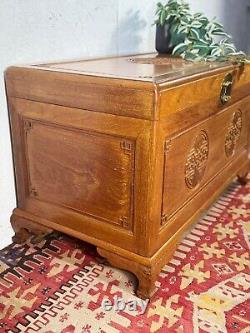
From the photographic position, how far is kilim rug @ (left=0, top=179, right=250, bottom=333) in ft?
3.16

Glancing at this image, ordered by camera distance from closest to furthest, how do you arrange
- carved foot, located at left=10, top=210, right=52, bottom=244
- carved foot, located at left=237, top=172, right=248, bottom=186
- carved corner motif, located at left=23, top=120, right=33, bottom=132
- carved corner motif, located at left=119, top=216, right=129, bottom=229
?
carved corner motif, located at left=119, top=216, right=129, bottom=229
carved corner motif, located at left=23, top=120, right=33, bottom=132
carved foot, located at left=10, top=210, right=52, bottom=244
carved foot, located at left=237, top=172, right=248, bottom=186

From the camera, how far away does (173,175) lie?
1.05 m

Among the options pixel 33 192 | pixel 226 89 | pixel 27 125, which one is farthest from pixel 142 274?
pixel 226 89

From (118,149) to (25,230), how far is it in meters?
0.55

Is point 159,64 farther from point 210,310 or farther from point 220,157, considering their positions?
point 210,310

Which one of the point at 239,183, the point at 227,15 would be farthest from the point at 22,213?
the point at 227,15

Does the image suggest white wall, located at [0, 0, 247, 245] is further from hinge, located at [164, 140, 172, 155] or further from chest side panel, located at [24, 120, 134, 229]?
hinge, located at [164, 140, 172, 155]

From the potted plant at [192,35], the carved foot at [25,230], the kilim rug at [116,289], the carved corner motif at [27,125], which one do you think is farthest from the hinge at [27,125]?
the potted plant at [192,35]

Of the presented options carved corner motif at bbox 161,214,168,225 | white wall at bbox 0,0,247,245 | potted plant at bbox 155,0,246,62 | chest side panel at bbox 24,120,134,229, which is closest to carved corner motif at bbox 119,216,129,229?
chest side panel at bbox 24,120,134,229

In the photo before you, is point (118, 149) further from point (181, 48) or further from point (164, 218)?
point (181, 48)

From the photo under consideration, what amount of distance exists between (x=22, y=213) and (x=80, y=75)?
1.83ft

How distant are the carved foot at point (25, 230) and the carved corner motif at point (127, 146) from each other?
45 cm

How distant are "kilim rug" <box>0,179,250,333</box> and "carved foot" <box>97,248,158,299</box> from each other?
0.10 ft

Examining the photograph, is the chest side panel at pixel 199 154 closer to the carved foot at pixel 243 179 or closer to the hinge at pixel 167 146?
the hinge at pixel 167 146
